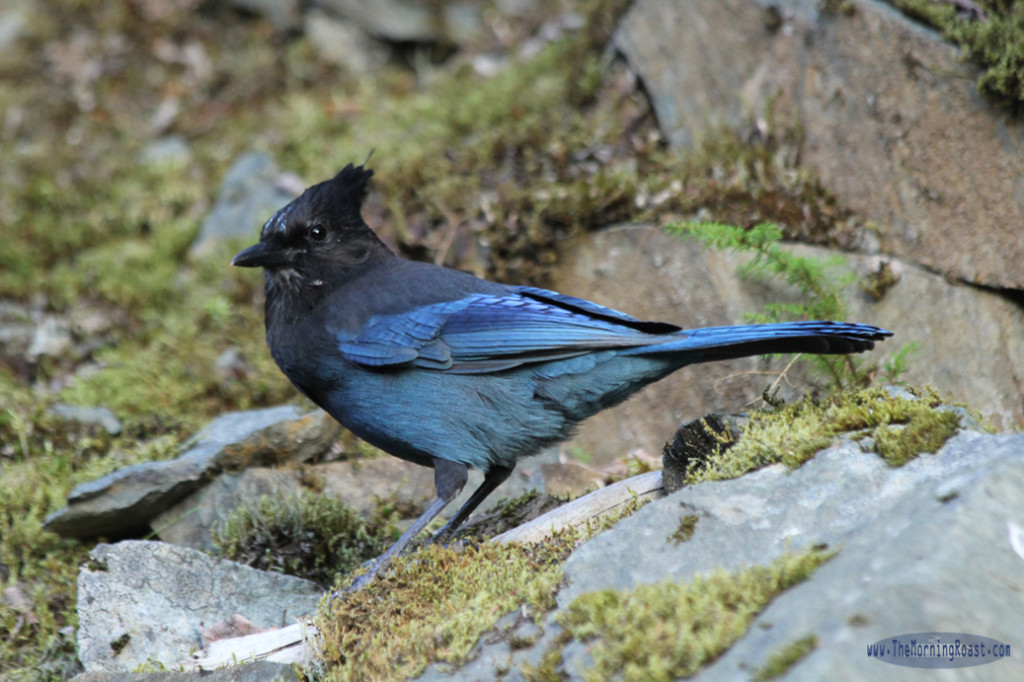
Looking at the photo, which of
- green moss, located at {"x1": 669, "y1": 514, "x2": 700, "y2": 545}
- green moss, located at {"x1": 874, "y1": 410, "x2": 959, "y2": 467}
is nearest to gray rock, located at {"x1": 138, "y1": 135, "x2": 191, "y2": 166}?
green moss, located at {"x1": 669, "y1": 514, "x2": 700, "y2": 545}

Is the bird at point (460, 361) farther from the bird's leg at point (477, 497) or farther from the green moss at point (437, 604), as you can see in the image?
the green moss at point (437, 604)

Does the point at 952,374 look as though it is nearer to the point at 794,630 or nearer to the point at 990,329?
the point at 990,329

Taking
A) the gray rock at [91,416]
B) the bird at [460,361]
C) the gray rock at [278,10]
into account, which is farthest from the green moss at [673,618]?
the gray rock at [278,10]

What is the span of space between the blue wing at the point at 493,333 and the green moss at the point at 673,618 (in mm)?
1644

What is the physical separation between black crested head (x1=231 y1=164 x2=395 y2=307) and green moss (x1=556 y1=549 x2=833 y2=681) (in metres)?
2.79

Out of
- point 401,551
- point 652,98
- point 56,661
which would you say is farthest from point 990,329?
point 56,661

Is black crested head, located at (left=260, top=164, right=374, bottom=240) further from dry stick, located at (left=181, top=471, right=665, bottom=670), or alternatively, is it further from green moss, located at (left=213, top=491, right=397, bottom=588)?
dry stick, located at (left=181, top=471, right=665, bottom=670)

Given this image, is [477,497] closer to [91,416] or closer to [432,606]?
[432,606]

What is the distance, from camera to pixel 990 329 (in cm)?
591

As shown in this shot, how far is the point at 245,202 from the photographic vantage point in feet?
28.9

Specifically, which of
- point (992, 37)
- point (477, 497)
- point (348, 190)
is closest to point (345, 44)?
point (348, 190)

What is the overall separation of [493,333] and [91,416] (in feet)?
11.6

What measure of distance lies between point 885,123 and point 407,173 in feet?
12.3

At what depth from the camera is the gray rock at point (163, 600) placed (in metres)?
4.52
